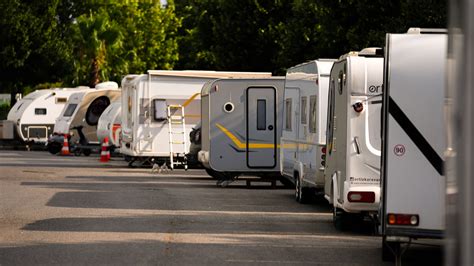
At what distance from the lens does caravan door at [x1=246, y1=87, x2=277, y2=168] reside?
83.1ft

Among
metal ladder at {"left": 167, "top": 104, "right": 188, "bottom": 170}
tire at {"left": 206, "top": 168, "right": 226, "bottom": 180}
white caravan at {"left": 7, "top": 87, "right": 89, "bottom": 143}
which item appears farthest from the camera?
white caravan at {"left": 7, "top": 87, "right": 89, "bottom": 143}

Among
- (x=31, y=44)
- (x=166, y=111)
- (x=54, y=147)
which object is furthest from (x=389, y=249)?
(x=31, y=44)

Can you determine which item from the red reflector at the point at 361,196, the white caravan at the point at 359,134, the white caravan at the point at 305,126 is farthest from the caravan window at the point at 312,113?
the red reflector at the point at 361,196

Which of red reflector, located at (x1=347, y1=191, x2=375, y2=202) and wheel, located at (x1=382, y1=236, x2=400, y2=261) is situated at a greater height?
red reflector, located at (x1=347, y1=191, x2=375, y2=202)

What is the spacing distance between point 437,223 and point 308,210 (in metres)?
8.58

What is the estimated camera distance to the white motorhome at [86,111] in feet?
142

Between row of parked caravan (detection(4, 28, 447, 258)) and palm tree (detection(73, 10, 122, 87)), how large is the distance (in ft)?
96.3

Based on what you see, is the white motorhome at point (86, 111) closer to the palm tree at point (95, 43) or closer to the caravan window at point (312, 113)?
the caravan window at point (312, 113)

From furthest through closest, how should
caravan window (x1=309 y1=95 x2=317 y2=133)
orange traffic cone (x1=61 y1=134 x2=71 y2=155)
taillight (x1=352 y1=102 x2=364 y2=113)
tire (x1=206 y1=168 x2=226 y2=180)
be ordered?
orange traffic cone (x1=61 y1=134 x2=71 y2=155) < tire (x1=206 y1=168 x2=226 y2=180) < caravan window (x1=309 y1=95 x2=317 y2=133) < taillight (x1=352 y1=102 x2=364 y2=113)

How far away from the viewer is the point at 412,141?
35.8ft

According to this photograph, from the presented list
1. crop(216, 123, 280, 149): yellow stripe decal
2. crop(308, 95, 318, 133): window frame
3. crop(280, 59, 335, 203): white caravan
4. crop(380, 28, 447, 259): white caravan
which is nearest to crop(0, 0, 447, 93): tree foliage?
crop(216, 123, 280, 149): yellow stripe decal

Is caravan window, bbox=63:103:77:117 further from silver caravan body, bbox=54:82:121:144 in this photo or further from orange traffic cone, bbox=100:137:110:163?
orange traffic cone, bbox=100:137:110:163

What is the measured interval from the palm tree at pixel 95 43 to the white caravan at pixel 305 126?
167 feet

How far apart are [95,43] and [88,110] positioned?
30855 mm
